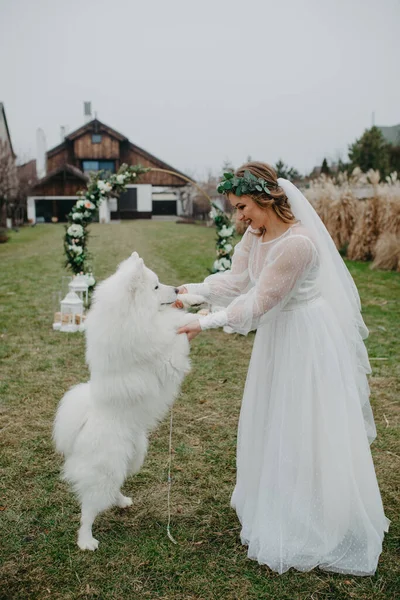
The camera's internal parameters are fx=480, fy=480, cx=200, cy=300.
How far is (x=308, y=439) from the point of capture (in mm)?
2709

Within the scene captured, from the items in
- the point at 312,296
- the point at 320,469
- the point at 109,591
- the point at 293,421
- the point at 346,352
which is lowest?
the point at 109,591

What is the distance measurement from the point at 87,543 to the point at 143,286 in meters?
1.62

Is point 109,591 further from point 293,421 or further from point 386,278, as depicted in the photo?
point 386,278

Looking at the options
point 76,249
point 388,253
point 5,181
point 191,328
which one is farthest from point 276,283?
point 5,181

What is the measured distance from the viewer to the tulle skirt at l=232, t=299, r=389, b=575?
8.89 feet

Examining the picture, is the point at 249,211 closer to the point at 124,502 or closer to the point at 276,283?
the point at 276,283

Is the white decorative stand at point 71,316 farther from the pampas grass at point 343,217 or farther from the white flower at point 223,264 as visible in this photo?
the pampas grass at point 343,217

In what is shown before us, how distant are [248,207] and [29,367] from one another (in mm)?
4329

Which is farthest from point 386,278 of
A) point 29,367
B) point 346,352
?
point 346,352

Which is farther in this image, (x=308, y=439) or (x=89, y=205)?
(x=89, y=205)

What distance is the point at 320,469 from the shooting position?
107 inches

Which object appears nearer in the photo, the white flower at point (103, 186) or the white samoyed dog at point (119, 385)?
the white samoyed dog at point (119, 385)

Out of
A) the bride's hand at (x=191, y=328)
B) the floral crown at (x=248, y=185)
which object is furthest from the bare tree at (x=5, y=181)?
the floral crown at (x=248, y=185)

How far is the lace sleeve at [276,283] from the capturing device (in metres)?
2.59
